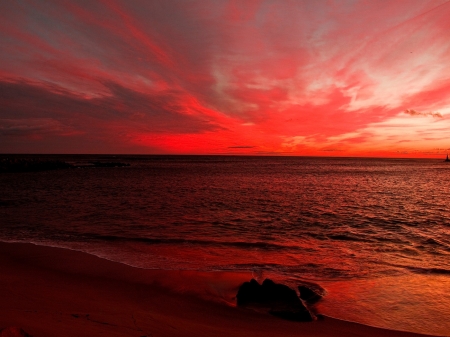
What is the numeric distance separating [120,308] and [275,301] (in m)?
3.62

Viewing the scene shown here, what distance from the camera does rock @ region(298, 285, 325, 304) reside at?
25.2 feet

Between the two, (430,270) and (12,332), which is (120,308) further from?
(430,270)

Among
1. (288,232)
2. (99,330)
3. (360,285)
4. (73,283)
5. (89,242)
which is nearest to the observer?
(99,330)

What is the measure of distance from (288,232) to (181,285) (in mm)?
8620

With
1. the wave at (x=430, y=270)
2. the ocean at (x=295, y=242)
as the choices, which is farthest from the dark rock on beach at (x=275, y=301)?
the wave at (x=430, y=270)

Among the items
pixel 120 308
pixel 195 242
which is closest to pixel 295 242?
pixel 195 242

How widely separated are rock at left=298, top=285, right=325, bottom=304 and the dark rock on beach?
0.57 metres

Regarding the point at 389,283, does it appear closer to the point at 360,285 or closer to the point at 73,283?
the point at 360,285

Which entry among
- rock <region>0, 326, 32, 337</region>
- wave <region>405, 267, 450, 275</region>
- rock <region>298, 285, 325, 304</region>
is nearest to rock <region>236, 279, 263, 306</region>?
rock <region>298, 285, 325, 304</region>

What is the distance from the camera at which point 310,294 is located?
25.9 feet

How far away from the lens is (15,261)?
10.1 m

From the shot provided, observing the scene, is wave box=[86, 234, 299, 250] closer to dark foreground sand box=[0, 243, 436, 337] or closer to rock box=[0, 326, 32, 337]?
dark foreground sand box=[0, 243, 436, 337]

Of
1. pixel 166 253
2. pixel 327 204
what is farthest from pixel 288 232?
pixel 327 204

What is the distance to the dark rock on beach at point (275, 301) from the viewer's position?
6582 millimetres
